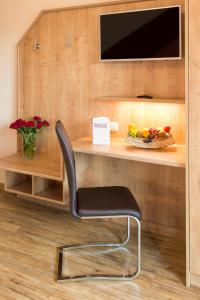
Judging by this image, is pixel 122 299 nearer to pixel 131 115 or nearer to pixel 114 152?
pixel 114 152

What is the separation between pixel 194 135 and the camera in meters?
2.13

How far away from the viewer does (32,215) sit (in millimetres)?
3424

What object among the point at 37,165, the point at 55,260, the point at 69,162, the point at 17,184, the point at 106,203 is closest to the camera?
the point at 69,162

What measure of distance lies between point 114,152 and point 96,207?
1.61 ft

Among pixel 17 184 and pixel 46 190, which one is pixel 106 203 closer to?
pixel 46 190

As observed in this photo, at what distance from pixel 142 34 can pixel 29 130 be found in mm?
1476

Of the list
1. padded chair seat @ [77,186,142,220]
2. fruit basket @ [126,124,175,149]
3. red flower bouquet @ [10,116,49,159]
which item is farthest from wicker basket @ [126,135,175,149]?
red flower bouquet @ [10,116,49,159]

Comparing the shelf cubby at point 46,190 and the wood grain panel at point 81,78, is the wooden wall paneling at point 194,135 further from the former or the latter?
the shelf cubby at point 46,190

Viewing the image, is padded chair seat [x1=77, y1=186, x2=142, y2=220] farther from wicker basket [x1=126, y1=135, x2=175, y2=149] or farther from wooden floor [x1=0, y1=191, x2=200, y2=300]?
wooden floor [x1=0, y1=191, x2=200, y2=300]

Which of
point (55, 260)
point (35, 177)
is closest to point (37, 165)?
point (35, 177)

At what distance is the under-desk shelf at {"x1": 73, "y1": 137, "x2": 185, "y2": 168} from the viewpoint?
2.41 meters

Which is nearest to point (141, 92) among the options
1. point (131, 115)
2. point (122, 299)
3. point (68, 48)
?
point (131, 115)

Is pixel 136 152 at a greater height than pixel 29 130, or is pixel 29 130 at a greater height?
pixel 29 130

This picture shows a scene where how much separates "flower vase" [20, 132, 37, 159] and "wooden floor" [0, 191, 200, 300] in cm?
54
